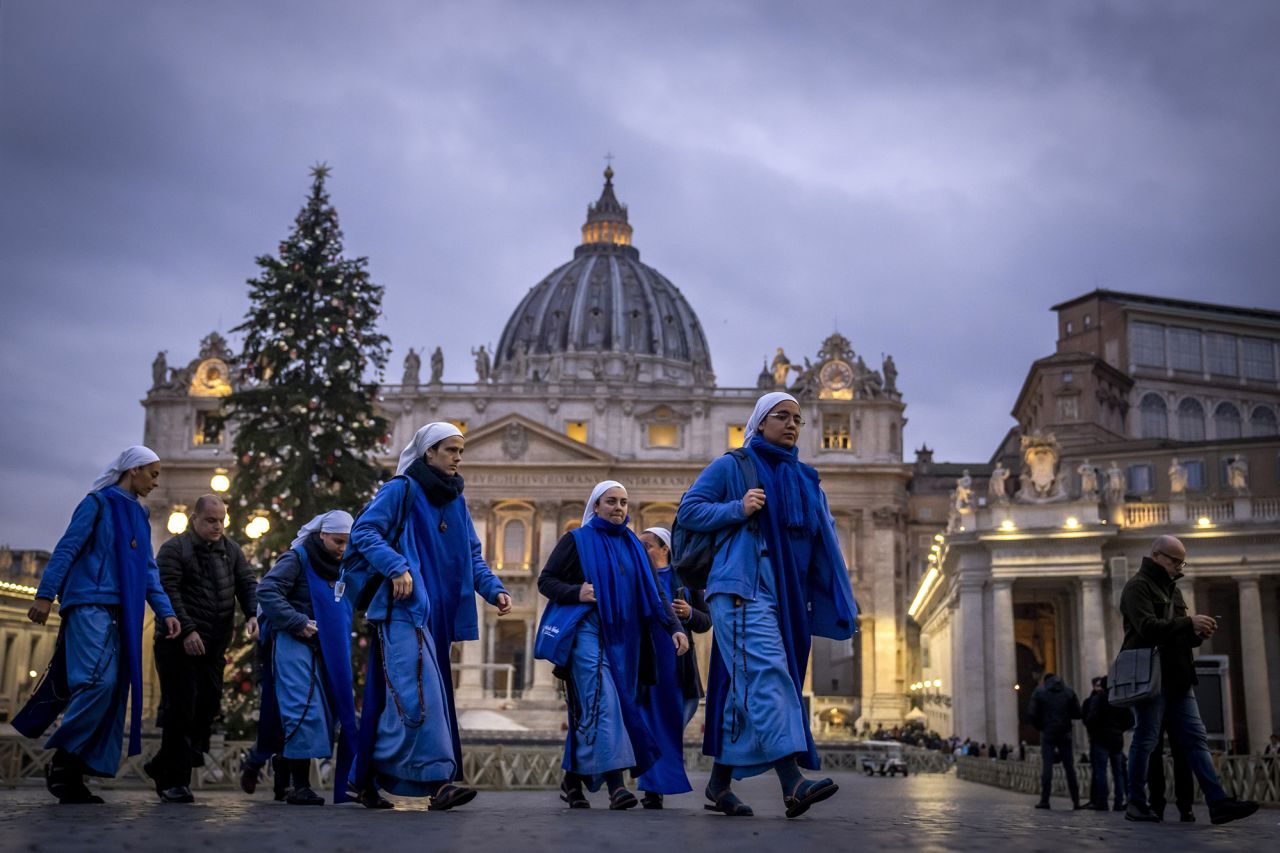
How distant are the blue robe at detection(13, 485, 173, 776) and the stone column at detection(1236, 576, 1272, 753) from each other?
1334 inches

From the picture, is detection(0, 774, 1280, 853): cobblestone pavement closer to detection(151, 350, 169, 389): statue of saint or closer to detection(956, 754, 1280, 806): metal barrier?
detection(956, 754, 1280, 806): metal barrier

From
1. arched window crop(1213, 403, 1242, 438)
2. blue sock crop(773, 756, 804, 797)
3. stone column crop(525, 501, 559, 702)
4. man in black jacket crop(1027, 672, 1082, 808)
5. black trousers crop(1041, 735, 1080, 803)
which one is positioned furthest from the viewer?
stone column crop(525, 501, 559, 702)

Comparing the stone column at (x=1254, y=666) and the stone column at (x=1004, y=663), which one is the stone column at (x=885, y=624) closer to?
the stone column at (x=1004, y=663)

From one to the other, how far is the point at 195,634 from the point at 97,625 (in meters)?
0.77

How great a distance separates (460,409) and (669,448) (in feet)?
36.6

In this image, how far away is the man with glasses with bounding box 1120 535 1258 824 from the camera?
10.7 meters

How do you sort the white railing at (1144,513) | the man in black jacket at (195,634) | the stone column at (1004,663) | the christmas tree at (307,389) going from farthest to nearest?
the white railing at (1144,513)
the stone column at (1004,663)
the christmas tree at (307,389)
the man in black jacket at (195,634)

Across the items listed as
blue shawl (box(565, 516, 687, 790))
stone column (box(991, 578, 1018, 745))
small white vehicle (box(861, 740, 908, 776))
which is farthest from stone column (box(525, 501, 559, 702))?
blue shawl (box(565, 516, 687, 790))

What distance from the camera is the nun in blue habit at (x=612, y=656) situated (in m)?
9.77

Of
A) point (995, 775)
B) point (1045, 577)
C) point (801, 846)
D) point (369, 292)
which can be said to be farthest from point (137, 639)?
point (1045, 577)

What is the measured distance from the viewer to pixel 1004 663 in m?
42.0

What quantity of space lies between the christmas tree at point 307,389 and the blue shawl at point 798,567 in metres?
24.3

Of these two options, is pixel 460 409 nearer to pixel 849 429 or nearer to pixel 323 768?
pixel 849 429

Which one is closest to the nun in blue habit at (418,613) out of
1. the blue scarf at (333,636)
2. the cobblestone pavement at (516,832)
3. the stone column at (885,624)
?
the cobblestone pavement at (516,832)
